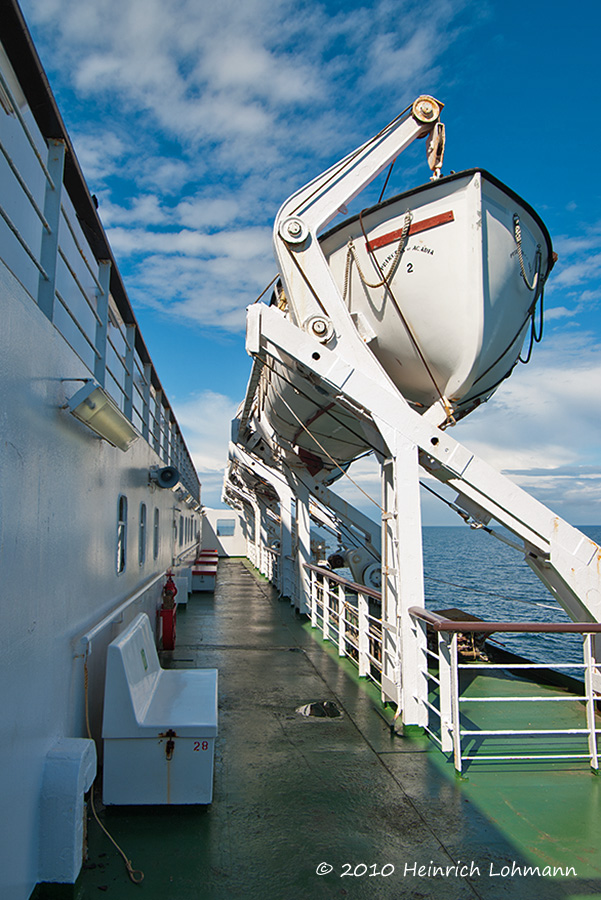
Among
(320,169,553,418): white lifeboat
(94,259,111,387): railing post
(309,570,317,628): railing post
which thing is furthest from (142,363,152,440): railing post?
(309,570,317,628): railing post

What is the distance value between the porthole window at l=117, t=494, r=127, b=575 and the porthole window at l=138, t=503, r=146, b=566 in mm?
1238

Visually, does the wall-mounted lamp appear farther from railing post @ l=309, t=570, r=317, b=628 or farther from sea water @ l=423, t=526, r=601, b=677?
railing post @ l=309, t=570, r=317, b=628

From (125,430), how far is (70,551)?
3.63 feet

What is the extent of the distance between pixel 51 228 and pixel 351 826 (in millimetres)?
3563

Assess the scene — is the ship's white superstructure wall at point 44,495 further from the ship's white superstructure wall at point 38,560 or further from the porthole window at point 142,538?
the porthole window at point 142,538

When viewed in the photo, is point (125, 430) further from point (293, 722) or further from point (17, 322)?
point (293, 722)

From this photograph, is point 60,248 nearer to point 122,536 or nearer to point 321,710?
point 122,536

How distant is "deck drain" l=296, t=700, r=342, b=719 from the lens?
16.8ft

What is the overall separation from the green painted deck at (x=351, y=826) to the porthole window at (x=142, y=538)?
242 centimetres

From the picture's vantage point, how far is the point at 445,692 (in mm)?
4121

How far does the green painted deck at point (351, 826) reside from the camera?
270 centimetres

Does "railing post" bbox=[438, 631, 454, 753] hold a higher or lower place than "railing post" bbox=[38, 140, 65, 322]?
lower

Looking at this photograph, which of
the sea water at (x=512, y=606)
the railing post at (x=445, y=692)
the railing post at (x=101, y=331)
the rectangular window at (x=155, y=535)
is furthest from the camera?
the sea water at (x=512, y=606)

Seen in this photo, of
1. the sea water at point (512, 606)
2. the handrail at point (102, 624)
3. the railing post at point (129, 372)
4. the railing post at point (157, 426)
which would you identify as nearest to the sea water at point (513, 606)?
the sea water at point (512, 606)
